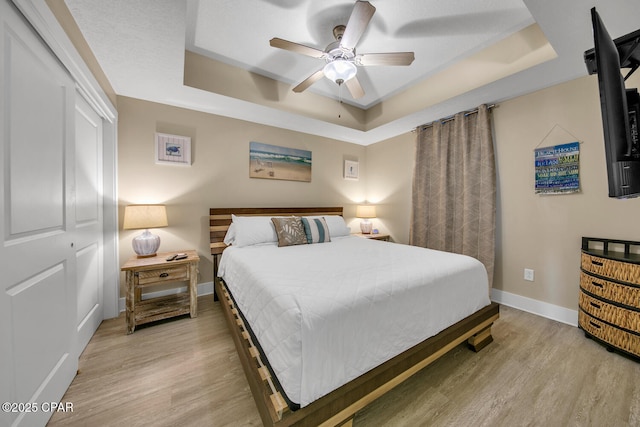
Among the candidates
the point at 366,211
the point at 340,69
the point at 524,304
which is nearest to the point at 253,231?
the point at 340,69

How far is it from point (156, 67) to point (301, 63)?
4.73 ft

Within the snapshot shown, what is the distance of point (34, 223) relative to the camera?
1.12 m

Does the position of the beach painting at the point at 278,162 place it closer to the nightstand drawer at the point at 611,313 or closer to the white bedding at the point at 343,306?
the white bedding at the point at 343,306

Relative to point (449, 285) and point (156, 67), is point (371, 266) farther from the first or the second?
point (156, 67)

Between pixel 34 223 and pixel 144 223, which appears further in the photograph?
pixel 144 223

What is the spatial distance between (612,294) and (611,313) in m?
0.15

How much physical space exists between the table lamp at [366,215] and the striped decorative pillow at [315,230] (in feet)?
4.26

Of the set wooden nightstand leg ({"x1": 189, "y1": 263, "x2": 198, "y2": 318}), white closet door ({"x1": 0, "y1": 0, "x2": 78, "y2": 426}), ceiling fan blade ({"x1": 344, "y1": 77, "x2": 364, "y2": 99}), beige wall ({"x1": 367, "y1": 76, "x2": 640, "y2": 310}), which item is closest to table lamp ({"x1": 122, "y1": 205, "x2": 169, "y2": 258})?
wooden nightstand leg ({"x1": 189, "y1": 263, "x2": 198, "y2": 318})

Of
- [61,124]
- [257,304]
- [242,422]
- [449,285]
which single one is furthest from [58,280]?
[449,285]

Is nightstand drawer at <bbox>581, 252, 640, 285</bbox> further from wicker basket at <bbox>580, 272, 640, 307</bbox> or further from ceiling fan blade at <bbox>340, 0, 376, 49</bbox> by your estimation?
ceiling fan blade at <bbox>340, 0, 376, 49</bbox>

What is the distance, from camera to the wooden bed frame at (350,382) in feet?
3.20

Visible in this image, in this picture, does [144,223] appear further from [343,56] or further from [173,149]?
[343,56]

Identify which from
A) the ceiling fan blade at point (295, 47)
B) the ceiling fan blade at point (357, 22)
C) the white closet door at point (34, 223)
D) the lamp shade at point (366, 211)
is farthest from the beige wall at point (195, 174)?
the ceiling fan blade at point (357, 22)

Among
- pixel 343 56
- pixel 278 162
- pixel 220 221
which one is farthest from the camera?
pixel 278 162
